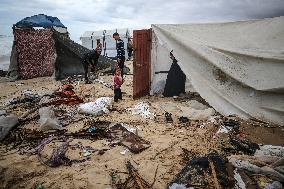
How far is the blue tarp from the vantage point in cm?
1456

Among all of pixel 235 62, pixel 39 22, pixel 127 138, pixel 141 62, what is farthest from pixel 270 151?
pixel 39 22

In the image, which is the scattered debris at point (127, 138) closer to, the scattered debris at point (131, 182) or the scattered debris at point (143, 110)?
the scattered debris at point (131, 182)

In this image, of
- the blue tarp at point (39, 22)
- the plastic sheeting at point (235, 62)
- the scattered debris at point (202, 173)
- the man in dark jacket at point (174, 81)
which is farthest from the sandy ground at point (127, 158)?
the blue tarp at point (39, 22)

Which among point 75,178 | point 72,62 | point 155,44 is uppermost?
point 155,44

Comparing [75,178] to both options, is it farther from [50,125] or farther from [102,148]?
[50,125]

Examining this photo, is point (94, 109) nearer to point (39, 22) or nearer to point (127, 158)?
point (127, 158)

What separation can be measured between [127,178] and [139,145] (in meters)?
1.10

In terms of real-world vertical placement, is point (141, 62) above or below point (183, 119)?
above

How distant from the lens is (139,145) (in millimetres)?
4957

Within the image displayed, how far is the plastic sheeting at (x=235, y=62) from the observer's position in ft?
20.1

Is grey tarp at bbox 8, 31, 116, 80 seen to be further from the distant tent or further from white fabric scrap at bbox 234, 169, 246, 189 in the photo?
white fabric scrap at bbox 234, 169, 246, 189

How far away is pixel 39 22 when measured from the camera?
1502cm

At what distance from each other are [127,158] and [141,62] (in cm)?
453

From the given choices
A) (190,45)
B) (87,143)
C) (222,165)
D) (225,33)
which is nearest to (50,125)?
(87,143)
